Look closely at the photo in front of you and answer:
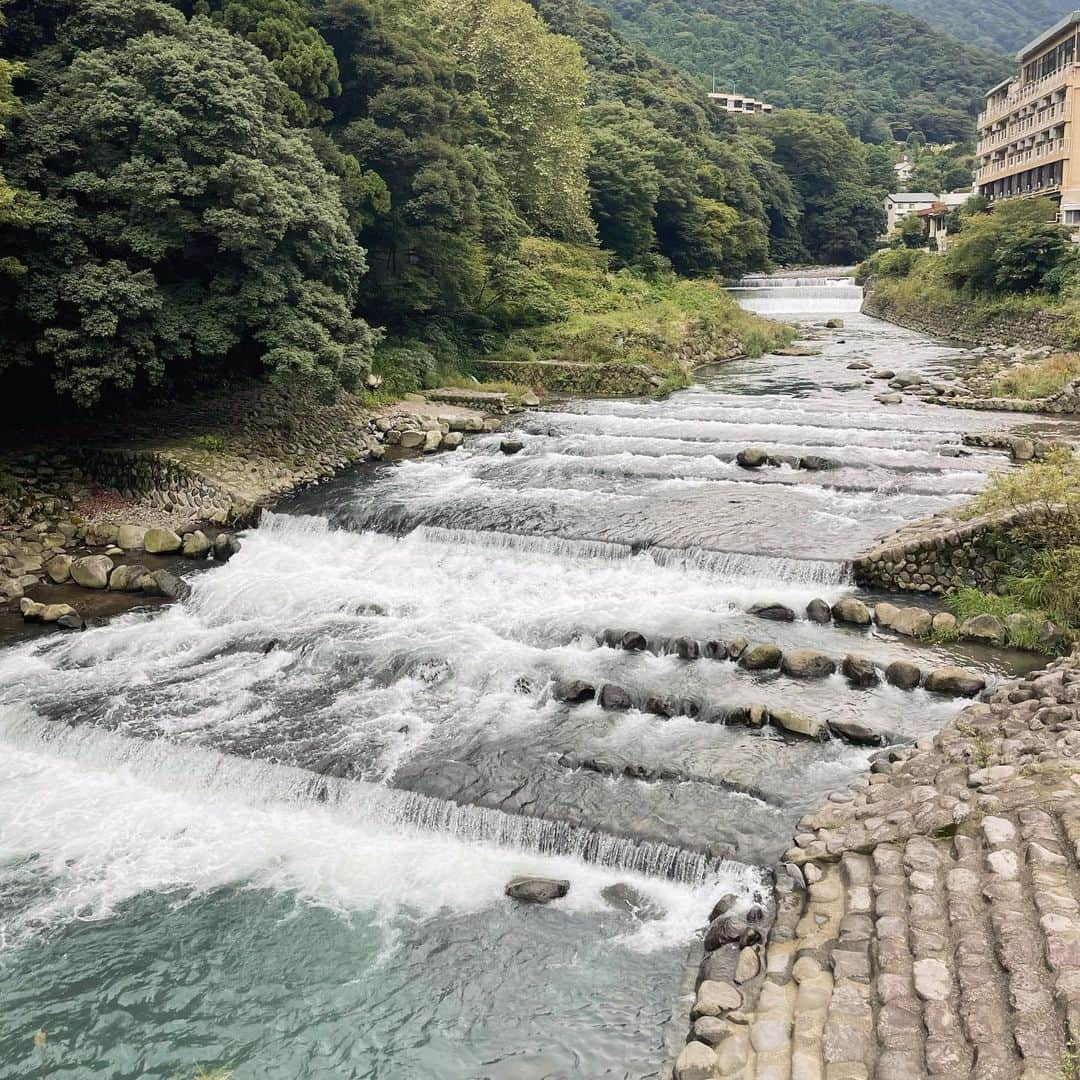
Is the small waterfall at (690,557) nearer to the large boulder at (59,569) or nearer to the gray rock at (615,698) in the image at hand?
the gray rock at (615,698)

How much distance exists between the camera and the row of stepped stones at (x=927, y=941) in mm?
5941

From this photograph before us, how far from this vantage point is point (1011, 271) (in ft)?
125

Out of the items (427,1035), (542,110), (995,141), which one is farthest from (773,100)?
(427,1035)

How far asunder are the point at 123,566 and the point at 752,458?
502 inches

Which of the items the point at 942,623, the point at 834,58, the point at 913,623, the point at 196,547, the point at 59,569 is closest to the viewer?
the point at 942,623

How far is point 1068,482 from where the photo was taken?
1459cm

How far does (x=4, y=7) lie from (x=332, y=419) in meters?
10.4

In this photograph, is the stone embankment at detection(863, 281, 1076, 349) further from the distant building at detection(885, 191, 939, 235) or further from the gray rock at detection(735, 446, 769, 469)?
the distant building at detection(885, 191, 939, 235)

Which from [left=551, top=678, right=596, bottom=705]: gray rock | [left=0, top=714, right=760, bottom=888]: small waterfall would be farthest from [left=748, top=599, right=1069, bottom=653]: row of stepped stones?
[left=0, top=714, right=760, bottom=888]: small waterfall

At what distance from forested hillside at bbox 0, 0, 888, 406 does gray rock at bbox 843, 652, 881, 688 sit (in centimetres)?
1221

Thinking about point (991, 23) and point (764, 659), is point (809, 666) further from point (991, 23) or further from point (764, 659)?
point (991, 23)

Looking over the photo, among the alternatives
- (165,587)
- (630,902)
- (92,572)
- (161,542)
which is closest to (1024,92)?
(161,542)

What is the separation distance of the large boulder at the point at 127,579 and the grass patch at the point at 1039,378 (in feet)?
74.9

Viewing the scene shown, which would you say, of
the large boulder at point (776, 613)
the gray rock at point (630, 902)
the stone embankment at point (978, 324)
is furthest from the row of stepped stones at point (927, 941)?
the stone embankment at point (978, 324)
